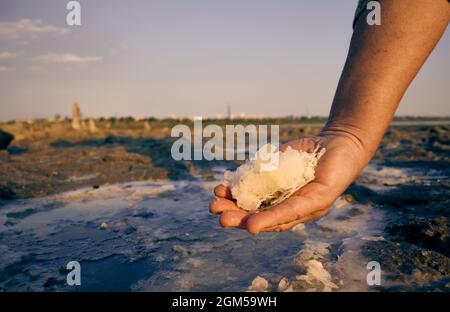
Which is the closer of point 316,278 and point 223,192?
point 316,278

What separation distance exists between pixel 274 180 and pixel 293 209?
0.40 m

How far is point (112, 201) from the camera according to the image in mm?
4898

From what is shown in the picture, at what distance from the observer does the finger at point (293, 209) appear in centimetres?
214

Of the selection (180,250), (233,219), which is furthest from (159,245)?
(233,219)

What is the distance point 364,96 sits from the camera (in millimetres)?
2564

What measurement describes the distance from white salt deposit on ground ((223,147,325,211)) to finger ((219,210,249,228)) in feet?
0.64

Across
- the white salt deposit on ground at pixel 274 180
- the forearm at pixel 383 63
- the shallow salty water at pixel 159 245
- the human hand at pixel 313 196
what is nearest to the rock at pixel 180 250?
the shallow salty water at pixel 159 245

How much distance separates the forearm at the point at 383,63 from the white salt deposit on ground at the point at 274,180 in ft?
1.22

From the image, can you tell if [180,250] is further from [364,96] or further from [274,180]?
[364,96]

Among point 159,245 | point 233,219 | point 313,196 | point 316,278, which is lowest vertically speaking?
point 159,245

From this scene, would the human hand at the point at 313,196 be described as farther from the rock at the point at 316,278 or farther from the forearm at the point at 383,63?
the rock at the point at 316,278

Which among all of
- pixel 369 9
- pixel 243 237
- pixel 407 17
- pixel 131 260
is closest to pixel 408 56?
pixel 407 17

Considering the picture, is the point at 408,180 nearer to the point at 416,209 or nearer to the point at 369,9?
the point at 416,209

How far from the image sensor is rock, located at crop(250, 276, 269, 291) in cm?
234
